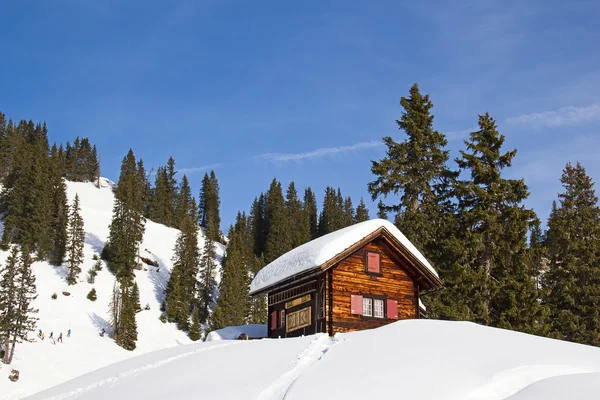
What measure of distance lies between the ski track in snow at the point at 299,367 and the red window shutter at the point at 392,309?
16.8ft

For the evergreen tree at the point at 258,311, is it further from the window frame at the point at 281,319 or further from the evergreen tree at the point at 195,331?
the window frame at the point at 281,319

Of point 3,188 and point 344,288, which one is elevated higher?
point 3,188

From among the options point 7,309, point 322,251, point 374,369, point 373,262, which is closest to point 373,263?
point 373,262

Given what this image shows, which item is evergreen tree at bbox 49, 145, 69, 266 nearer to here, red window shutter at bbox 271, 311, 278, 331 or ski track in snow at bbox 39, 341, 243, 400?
red window shutter at bbox 271, 311, 278, 331

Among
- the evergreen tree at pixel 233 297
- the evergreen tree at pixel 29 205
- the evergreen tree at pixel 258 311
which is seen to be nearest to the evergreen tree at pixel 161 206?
the evergreen tree at pixel 29 205

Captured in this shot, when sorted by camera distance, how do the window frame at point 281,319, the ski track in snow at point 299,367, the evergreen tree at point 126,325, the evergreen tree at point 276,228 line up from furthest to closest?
1. the evergreen tree at point 276,228
2. the evergreen tree at point 126,325
3. the window frame at point 281,319
4. the ski track in snow at point 299,367

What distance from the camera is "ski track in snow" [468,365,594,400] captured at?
18656 mm

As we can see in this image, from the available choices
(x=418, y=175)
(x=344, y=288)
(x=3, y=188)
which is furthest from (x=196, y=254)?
(x=344, y=288)

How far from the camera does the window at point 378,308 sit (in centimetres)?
3434

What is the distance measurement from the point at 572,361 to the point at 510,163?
2403 cm

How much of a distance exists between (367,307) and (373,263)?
2.35m

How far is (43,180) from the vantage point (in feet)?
327

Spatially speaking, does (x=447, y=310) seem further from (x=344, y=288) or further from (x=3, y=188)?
(x=3, y=188)

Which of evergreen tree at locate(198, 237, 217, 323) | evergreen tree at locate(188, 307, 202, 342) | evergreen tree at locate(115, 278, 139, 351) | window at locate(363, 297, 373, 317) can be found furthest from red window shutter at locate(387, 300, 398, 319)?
evergreen tree at locate(198, 237, 217, 323)
